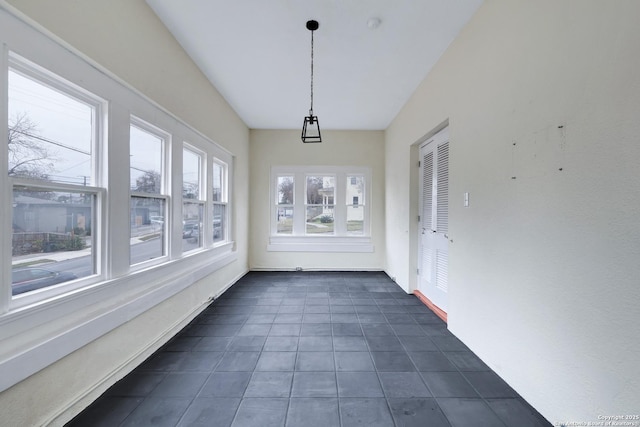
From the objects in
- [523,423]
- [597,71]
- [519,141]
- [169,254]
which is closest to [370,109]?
[519,141]

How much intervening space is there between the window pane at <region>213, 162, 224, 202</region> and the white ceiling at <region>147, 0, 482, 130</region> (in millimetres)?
1063

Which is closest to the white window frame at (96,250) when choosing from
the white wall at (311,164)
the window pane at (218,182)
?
the window pane at (218,182)

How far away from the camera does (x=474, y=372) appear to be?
204 cm

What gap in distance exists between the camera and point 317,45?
264cm

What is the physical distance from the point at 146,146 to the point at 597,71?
3.14 meters

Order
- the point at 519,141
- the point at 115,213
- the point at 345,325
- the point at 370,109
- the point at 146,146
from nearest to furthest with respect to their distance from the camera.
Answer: the point at 519,141, the point at 115,213, the point at 146,146, the point at 345,325, the point at 370,109

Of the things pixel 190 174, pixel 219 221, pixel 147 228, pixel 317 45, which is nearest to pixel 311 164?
pixel 219 221

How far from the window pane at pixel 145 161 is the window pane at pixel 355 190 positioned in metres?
3.55

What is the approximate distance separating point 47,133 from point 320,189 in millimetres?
4183

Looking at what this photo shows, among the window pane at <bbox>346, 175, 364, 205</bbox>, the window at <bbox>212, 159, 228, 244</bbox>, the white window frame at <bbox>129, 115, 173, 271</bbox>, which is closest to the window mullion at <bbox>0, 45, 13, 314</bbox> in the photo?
the white window frame at <bbox>129, 115, 173, 271</bbox>

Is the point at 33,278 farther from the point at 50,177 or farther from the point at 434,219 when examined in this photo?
the point at 434,219

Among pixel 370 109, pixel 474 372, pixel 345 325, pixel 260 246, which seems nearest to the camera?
pixel 474 372

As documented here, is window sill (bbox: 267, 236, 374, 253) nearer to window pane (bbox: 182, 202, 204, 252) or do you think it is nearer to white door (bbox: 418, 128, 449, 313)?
white door (bbox: 418, 128, 449, 313)

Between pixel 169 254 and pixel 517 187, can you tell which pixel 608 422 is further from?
pixel 169 254
